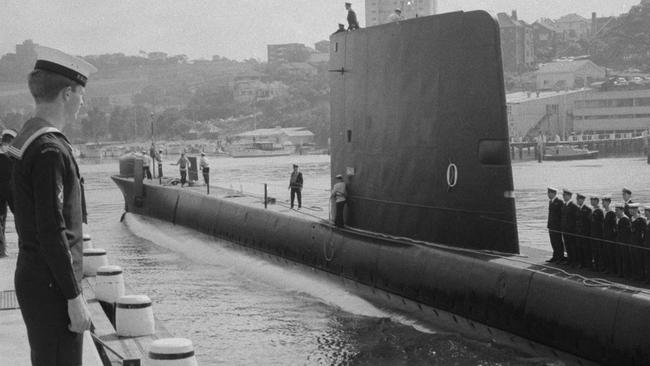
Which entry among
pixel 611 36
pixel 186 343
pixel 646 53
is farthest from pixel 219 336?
pixel 611 36

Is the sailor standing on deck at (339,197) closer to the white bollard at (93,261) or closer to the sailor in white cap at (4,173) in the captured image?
the white bollard at (93,261)

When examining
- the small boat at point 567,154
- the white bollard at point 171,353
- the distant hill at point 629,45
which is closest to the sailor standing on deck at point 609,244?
the white bollard at point 171,353

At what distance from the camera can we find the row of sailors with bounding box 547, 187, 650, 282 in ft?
33.3

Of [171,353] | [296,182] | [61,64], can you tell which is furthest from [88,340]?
[296,182]

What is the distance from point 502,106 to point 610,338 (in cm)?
334

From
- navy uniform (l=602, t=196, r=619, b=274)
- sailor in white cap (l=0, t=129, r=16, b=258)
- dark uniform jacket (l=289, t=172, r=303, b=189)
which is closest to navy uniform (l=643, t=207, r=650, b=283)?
navy uniform (l=602, t=196, r=619, b=274)

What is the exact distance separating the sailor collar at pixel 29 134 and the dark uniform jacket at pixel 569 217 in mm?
8403

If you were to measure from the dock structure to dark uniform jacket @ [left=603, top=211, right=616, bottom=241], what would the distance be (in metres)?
5.37

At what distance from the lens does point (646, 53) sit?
110 m

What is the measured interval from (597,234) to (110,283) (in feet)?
18.7

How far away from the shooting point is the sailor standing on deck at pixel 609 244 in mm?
10570

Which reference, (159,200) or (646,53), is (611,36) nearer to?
(646,53)

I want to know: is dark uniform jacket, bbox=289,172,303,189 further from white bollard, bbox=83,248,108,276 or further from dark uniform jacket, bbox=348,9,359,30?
white bollard, bbox=83,248,108,276

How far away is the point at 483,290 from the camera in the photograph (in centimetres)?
1095
